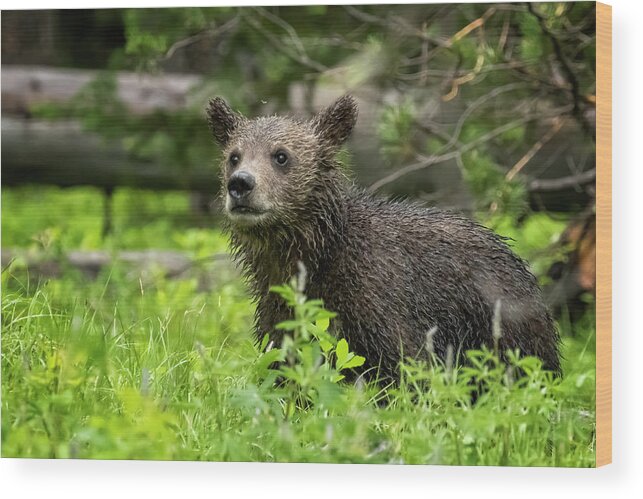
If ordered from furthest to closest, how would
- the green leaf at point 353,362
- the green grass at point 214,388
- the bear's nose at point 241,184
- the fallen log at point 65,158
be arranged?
the fallen log at point 65,158
the bear's nose at point 241,184
the green leaf at point 353,362
the green grass at point 214,388

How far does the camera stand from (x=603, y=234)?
5.90 m

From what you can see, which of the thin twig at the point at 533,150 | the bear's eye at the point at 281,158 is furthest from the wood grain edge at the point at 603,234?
the bear's eye at the point at 281,158

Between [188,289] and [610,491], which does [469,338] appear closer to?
[610,491]

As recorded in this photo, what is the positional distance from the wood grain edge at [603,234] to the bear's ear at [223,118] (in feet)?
5.43

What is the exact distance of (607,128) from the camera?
5.89 m

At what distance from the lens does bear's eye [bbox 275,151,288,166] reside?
606 centimetres

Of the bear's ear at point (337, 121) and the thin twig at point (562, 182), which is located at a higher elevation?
the bear's ear at point (337, 121)

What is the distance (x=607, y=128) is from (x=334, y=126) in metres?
1.22

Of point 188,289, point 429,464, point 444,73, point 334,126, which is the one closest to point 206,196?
point 188,289

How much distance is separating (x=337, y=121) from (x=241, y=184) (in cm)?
57

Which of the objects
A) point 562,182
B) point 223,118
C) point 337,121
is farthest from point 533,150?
point 223,118

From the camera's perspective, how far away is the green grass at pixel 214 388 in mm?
5672

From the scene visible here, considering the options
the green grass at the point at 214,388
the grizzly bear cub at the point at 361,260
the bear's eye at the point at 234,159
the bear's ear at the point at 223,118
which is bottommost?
the green grass at the point at 214,388

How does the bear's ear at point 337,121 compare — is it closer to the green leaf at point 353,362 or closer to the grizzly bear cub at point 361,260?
the grizzly bear cub at point 361,260
